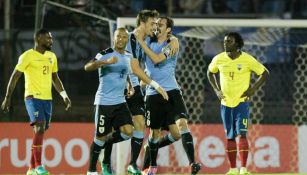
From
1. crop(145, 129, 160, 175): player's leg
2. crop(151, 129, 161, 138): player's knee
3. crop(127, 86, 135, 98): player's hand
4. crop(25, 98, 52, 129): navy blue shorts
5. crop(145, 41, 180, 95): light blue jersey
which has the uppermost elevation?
crop(145, 41, 180, 95): light blue jersey

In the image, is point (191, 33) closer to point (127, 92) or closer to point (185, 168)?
point (185, 168)

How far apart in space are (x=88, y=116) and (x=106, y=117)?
4760 millimetres

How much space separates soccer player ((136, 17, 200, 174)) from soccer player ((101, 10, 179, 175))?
0.63 feet

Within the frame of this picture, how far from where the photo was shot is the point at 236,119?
1175cm

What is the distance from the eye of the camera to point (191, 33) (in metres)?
14.7

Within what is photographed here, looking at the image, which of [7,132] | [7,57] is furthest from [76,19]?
[7,132]

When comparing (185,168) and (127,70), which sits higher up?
(127,70)

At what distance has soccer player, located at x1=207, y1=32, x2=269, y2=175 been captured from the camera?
11.7 metres

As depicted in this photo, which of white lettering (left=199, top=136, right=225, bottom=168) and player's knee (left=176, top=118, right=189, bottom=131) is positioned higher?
player's knee (left=176, top=118, right=189, bottom=131)

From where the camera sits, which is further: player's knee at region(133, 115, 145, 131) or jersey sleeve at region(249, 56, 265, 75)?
jersey sleeve at region(249, 56, 265, 75)

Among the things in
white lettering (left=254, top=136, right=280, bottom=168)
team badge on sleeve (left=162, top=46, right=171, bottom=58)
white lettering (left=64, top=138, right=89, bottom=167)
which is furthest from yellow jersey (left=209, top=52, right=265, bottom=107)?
white lettering (left=64, top=138, right=89, bottom=167)

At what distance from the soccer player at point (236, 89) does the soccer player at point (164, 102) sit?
1056 mm

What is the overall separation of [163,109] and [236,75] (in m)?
1.39

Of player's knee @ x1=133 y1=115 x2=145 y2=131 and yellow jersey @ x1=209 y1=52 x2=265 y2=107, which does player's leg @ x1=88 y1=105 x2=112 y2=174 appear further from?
yellow jersey @ x1=209 y1=52 x2=265 y2=107
